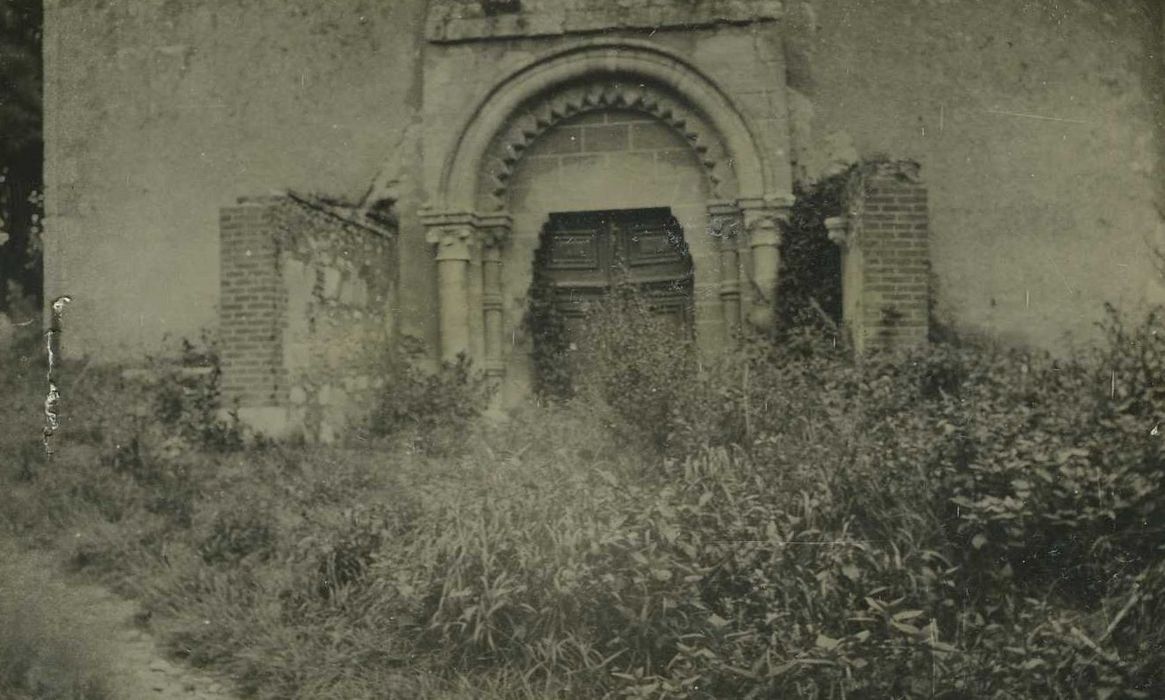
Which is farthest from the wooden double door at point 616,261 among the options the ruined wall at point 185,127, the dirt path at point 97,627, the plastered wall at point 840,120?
the dirt path at point 97,627

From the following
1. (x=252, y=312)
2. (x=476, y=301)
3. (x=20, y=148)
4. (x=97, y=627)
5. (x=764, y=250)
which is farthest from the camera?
(x=20, y=148)

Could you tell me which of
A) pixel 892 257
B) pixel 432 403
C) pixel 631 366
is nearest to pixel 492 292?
pixel 432 403

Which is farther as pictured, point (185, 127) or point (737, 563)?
point (185, 127)

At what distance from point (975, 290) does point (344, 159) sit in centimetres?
579

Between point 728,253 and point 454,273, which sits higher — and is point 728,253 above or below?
above

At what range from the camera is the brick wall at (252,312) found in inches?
299

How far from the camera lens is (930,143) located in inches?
371

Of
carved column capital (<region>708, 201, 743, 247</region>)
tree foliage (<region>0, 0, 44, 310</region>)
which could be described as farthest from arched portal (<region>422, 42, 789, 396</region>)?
tree foliage (<region>0, 0, 44, 310</region>)

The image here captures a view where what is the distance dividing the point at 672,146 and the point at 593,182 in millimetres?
766

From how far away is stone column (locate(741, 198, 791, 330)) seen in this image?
29.6 feet

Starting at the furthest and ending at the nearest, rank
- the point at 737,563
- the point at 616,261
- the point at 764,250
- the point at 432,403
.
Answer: the point at 616,261 < the point at 764,250 < the point at 432,403 < the point at 737,563

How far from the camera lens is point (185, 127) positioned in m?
10.2

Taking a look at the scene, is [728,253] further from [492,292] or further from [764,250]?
[492,292]

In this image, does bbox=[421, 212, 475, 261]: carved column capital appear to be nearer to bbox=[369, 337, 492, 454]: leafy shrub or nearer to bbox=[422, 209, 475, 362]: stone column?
bbox=[422, 209, 475, 362]: stone column
